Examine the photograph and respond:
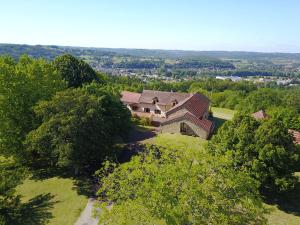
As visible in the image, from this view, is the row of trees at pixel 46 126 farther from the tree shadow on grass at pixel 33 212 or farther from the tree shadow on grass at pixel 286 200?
the tree shadow on grass at pixel 286 200

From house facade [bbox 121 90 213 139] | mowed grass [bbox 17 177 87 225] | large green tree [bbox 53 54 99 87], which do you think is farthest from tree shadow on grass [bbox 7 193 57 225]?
large green tree [bbox 53 54 99 87]

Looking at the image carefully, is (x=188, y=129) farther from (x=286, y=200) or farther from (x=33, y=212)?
(x=33, y=212)

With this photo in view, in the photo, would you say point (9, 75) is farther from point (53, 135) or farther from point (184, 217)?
point (184, 217)

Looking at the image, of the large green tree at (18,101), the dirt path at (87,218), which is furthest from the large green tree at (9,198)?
the large green tree at (18,101)

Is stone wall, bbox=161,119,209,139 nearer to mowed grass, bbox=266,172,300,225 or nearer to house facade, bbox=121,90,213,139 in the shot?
house facade, bbox=121,90,213,139

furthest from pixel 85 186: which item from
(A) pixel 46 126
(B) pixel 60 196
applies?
(A) pixel 46 126

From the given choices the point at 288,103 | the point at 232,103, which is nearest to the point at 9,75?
the point at 232,103
